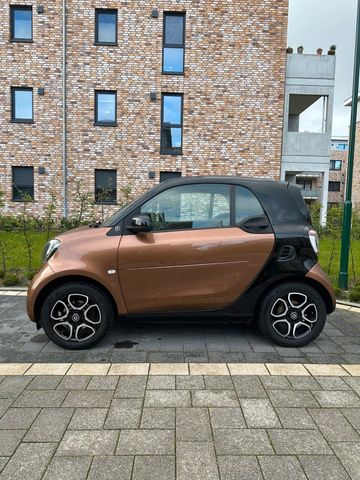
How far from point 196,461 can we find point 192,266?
1.90 m

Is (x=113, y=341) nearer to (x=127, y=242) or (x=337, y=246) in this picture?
(x=127, y=242)

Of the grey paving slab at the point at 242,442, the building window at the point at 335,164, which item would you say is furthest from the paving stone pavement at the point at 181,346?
the building window at the point at 335,164

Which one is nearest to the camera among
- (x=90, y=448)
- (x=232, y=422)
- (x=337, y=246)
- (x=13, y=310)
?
(x=90, y=448)

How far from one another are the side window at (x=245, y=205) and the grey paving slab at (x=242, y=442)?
205 centimetres

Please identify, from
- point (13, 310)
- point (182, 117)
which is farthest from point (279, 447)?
point (182, 117)

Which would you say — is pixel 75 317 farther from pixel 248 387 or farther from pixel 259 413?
pixel 259 413

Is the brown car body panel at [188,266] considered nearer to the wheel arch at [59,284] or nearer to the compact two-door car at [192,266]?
the compact two-door car at [192,266]

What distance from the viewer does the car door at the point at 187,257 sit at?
151 inches

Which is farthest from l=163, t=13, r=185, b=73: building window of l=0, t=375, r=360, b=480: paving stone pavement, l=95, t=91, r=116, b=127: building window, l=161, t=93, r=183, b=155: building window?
l=0, t=375, r=360, b=480: paving stone pavement

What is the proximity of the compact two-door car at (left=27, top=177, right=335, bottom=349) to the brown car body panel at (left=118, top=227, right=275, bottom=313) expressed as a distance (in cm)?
1

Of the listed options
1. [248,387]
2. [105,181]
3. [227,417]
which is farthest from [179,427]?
[105,181]

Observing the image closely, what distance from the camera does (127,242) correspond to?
3850 mm

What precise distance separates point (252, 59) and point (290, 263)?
1454cm

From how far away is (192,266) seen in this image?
12.6ft
